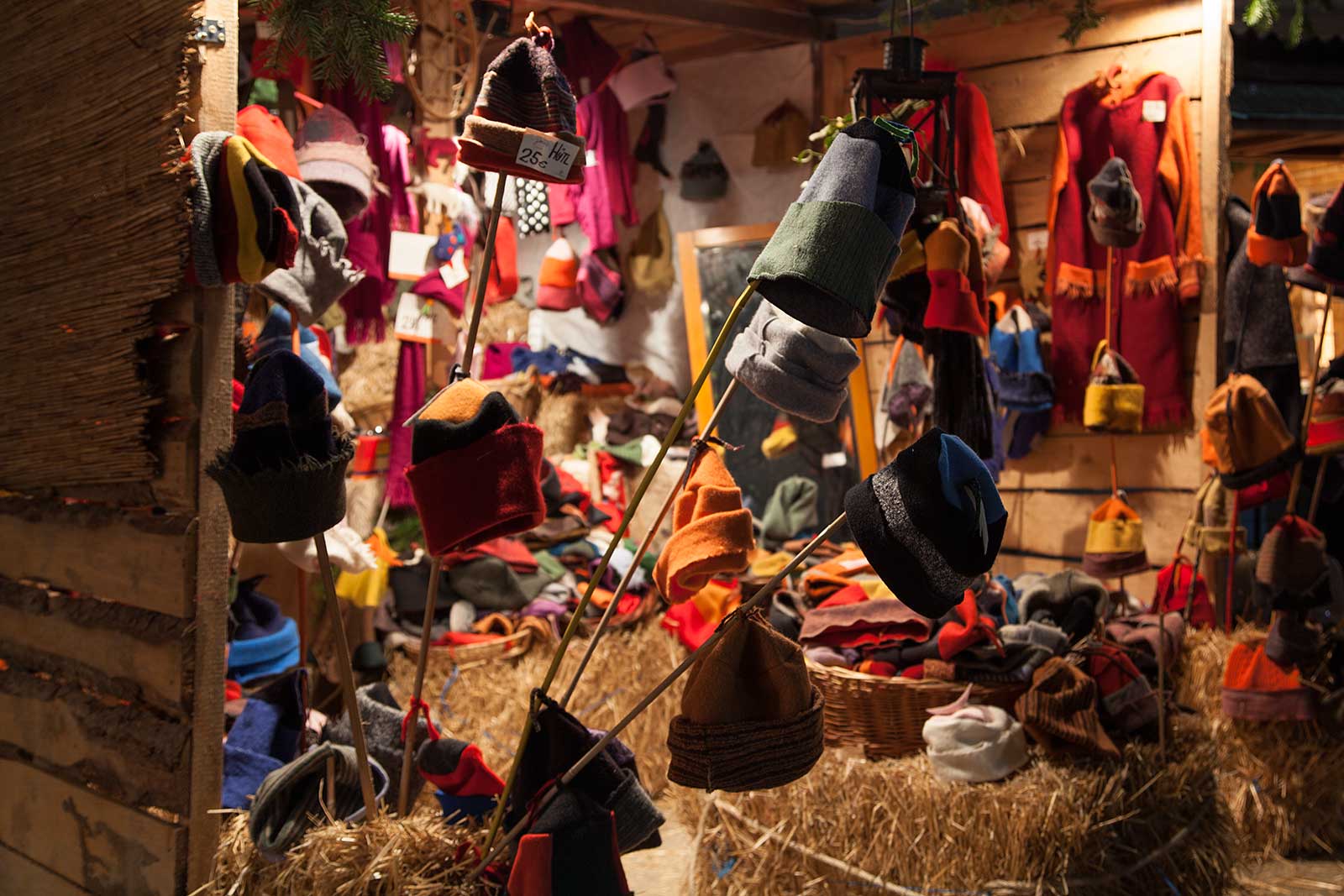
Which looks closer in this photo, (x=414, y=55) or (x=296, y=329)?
(x=296, y=329)

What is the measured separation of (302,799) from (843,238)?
128 centimetres

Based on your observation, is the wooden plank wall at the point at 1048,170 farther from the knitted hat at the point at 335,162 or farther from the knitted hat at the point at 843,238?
the knitted hat at the point at 843,238

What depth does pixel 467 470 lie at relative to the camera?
A: 5.67 ft

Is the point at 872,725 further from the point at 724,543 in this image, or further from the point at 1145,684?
the point at 724,543

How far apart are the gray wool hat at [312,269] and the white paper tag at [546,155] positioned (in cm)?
70

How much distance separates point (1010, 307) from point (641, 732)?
2.13 metres

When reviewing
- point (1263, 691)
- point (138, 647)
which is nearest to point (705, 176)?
point (1263, 691)

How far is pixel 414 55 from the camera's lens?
12.5 ft

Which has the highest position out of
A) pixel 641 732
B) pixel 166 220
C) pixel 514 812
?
pixel 166 220

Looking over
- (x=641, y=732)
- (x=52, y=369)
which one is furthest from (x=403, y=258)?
(x=641, y=732)

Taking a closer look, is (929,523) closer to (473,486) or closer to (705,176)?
(473,486)

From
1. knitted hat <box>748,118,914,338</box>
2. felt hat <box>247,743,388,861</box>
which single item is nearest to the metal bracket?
knitted hat <box>748,118,914,338</box>

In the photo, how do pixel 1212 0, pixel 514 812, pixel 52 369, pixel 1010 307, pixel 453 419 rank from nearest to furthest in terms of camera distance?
pixel 453 419 → pixel 514 812 → pixel 52 369 → pixel 1212 0 → pixel 1010 307

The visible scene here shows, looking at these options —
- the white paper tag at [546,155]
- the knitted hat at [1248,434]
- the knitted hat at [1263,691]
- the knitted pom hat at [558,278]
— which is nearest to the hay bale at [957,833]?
the knitted hat at [1263,691]
